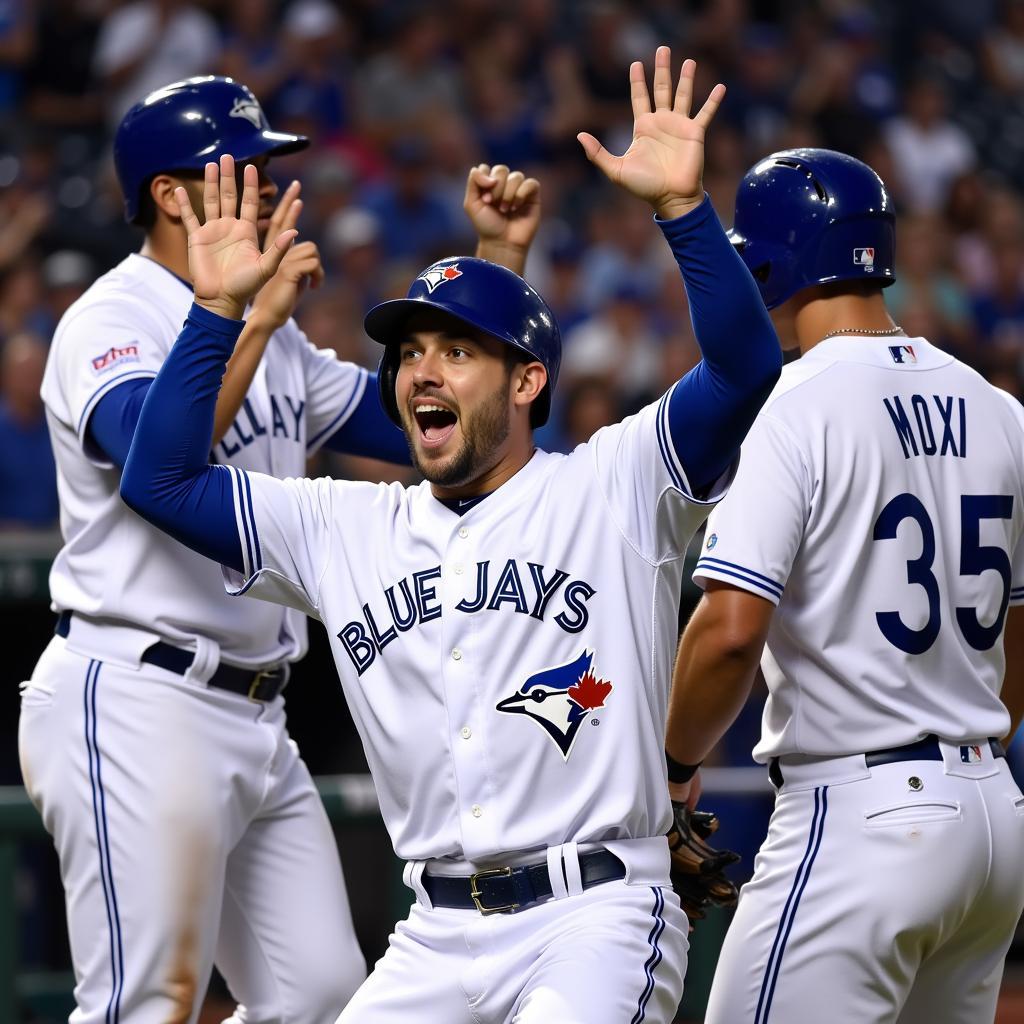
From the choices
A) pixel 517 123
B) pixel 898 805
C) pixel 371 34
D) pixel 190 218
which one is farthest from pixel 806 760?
pixel 371 34

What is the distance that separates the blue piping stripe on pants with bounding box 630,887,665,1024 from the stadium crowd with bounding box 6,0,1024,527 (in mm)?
4493

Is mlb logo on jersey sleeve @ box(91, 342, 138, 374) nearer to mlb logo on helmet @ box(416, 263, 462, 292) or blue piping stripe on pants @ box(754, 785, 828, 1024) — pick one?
mlb logo on helmet @ box(416, 263, 462, 292)

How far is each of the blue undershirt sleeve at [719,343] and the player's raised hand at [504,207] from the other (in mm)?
1095

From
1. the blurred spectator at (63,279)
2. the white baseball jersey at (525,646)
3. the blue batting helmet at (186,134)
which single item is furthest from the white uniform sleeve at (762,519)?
the blurred spectator at (63,279)

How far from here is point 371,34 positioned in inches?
409

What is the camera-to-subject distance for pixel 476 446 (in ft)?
10.3

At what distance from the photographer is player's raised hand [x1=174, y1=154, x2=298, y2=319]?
3229mm

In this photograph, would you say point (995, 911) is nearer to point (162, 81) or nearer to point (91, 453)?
point (91, 453)

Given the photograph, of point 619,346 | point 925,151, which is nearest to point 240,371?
point 619,346

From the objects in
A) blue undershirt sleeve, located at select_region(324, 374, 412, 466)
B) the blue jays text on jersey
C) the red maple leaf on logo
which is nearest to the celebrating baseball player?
the red maple leaf on logo

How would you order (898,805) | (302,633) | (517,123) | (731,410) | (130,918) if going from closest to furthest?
(731,410) < (898,805) < (130,918) < (302,633) < (517,123)

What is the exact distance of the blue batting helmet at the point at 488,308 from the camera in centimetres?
313

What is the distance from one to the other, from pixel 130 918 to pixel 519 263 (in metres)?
1.64

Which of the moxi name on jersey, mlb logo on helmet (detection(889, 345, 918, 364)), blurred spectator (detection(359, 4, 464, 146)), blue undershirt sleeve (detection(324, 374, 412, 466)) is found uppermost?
blurred spectator (detection(359, 4, 464, 146))
